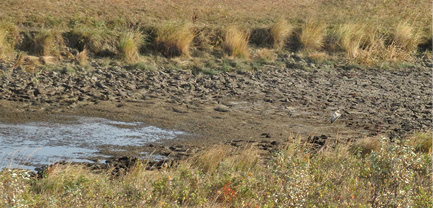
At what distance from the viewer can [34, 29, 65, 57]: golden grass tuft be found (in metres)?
14.3

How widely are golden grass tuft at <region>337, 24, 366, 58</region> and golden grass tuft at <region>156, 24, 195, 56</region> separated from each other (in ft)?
14.2

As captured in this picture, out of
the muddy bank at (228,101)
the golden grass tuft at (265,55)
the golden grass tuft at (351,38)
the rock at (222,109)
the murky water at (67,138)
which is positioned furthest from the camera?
the golden grass tuft at (351,38)

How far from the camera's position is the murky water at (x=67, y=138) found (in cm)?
792

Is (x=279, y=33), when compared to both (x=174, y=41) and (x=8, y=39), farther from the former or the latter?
(x=8, y=39)

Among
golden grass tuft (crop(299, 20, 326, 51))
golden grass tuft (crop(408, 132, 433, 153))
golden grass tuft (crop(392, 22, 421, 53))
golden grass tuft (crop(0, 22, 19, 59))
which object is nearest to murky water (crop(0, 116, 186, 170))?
golden grass tuft (crop(408, 132, 433, 153))

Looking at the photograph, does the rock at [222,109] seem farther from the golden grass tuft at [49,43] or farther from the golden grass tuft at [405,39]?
the golden grass tuft at [405,39]

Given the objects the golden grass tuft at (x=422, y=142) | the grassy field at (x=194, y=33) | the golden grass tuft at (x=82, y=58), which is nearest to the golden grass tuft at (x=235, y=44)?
the grassy field at (x=194, y=33)

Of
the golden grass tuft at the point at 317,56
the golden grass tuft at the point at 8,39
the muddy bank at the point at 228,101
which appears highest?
the golden grass tuft at the point at 8,39

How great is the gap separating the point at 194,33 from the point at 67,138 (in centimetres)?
800

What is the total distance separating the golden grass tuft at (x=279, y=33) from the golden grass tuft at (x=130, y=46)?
3.84 meters

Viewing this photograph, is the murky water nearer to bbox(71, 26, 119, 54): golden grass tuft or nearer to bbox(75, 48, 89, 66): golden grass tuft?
bbox(75, 48, 89, 66): golden grass tuft

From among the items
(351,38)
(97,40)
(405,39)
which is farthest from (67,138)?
(405,39)

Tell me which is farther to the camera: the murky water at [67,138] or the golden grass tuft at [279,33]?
the golden grass tuft at [279,33]

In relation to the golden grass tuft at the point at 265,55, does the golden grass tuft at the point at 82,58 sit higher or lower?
higher
